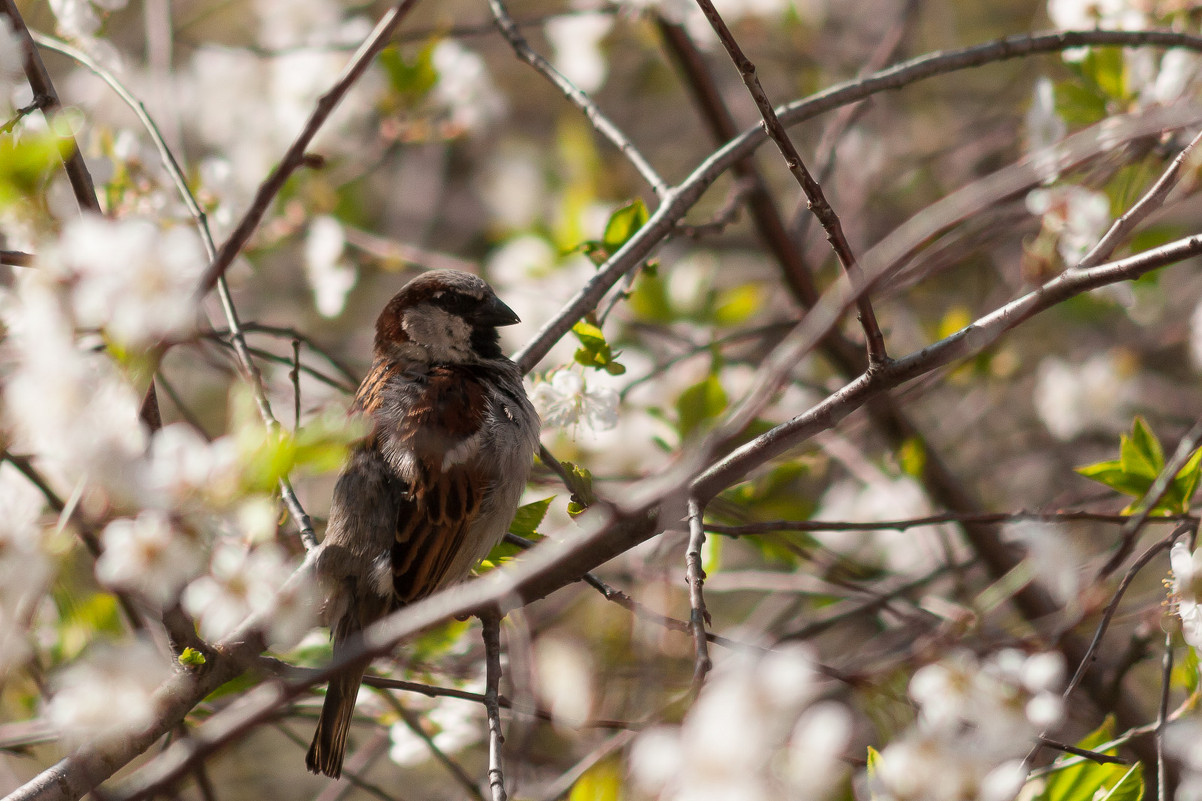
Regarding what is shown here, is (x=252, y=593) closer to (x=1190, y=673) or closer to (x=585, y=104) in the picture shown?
(x=1190, y=673)

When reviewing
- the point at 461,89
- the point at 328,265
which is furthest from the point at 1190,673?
the point at 461,89

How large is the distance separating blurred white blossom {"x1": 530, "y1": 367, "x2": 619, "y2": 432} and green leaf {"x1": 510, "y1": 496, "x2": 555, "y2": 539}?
Result: 213 millimetres

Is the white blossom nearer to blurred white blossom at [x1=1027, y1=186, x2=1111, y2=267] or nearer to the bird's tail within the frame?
the bird's tail

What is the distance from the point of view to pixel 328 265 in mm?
3820

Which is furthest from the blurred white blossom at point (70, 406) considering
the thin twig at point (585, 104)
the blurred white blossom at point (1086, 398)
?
the blurred white blossom at point (1086, 398)

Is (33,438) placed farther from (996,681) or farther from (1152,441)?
(1152,441)

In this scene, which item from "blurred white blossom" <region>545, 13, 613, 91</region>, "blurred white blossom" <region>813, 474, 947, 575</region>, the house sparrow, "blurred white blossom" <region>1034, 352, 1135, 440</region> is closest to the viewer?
the house sparrow

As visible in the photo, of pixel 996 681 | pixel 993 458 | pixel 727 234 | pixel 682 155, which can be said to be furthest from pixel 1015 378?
pixel 996 681

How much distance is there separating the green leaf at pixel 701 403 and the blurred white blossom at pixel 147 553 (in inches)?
74.2

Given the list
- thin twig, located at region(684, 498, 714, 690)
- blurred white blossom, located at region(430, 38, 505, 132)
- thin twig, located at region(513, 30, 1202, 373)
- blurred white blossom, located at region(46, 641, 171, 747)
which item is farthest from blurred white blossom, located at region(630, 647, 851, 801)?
blurred white blossom, located at region(430, 38, 505, 132)

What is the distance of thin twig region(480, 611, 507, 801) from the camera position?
1.61m

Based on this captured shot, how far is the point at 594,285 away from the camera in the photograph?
244 centimetres

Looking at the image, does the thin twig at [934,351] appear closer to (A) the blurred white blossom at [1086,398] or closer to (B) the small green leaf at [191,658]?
(B) the small green leaf at [191,658]

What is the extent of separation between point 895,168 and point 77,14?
3550 mm
